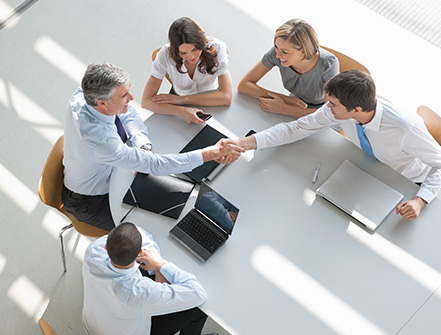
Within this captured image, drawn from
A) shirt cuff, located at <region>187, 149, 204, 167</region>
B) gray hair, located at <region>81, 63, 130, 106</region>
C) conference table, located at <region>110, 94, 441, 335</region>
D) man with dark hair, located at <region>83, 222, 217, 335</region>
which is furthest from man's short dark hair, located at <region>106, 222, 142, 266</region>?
gray hair, located at <region>81, 63, 130, 106</region>

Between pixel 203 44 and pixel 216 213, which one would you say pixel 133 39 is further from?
pixel 216 213

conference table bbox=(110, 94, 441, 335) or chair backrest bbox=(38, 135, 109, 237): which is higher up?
conference table bbox=(110, 94, 441, 335)

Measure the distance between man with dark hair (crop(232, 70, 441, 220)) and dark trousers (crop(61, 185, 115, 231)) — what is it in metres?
0.88

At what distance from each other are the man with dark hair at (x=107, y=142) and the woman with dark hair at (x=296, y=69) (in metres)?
0.43

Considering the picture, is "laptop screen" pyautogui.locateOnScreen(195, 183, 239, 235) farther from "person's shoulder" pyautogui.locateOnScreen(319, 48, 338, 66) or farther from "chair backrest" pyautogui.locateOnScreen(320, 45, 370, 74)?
"chair backrest" pyautogui.locateOnScreen(320, 45, 370, 74)

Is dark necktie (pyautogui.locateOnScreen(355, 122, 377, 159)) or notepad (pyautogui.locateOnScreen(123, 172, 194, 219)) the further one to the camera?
dark necktie (pyautogui.locateOnScreen(355, 122, 377, 159))

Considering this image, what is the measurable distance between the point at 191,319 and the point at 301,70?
5.18ft

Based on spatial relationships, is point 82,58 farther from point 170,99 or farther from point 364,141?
point 364,141

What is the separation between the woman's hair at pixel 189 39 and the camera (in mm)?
2914

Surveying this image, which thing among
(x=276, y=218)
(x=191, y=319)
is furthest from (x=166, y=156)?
(x=191, y=319)

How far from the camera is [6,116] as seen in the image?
4.10 m

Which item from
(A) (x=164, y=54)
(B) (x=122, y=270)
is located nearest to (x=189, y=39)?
(A) (x=164, y=54)

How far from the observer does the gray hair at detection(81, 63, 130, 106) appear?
2.53 metres

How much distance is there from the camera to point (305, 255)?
2523mm
